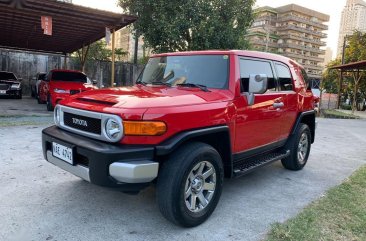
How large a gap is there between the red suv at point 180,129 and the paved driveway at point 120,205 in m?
0.32

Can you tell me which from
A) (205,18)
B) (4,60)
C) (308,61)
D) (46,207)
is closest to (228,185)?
(46,207)

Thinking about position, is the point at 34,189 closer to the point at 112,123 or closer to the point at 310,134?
the point at 112,123

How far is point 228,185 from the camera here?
452 centimetres

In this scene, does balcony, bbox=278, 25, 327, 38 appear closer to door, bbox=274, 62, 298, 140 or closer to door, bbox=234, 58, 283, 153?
door, bbox=274, 62, 298, 140

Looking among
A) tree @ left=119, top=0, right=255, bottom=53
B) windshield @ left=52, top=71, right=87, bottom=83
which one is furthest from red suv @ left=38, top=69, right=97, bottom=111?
tree @ left=119, top=0, right=255, bottom=53

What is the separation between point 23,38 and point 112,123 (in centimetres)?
1729

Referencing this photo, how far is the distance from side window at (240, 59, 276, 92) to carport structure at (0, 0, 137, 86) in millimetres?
7455

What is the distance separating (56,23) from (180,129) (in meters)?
11.7

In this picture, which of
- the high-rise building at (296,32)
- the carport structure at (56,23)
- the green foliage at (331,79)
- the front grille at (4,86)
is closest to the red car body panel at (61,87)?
the carport structure at (56,23)

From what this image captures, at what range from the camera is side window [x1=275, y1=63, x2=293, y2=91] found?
15.5ft

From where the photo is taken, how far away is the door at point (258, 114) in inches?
149

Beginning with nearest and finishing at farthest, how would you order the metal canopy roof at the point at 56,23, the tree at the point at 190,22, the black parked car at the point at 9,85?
1. the metal canopy roof at the point at 56,23
2. the tree at the point at 190,22
3. the black parked car at the point at 9,85

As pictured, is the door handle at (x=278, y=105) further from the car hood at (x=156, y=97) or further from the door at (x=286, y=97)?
the car hood at (x=156, y=97)

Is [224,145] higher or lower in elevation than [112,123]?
lower
